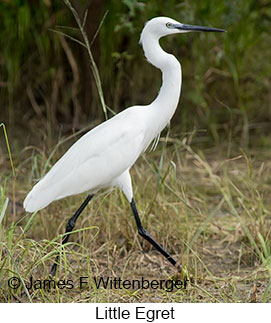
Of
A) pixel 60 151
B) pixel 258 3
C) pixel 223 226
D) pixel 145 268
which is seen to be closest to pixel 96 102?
pixel 60 151

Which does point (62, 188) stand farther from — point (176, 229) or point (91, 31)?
point (91, 31)

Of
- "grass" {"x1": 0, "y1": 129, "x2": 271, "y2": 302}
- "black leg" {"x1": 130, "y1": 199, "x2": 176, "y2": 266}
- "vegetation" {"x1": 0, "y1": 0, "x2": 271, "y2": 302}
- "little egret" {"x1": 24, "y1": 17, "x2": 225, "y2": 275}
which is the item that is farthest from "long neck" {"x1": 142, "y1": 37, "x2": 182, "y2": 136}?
"vegetation" {"x1": 0, "y1": 0, "x2": 271, "y2": 302}

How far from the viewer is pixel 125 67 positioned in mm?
5355

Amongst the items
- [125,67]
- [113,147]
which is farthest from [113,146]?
[125,67]

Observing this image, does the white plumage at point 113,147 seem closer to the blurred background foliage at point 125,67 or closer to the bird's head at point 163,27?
the bird's head at point 163,27

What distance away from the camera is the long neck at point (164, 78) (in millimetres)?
2832

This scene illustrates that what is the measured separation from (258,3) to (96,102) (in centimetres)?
146

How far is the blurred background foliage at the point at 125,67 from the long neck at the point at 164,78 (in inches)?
79.1

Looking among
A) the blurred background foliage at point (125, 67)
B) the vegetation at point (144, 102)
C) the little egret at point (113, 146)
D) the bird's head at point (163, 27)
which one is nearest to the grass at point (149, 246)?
the vegetation at point (144, 102)

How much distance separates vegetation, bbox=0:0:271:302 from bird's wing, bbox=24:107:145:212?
0.43 m

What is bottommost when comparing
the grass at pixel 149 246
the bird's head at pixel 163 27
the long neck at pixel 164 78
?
the grass at pixel 149 246

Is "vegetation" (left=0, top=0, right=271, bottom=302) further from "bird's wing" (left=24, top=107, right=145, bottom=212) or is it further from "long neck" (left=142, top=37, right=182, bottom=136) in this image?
"long neck" (left=142, top=37, right=182, bottom=136)

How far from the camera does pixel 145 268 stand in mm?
3072

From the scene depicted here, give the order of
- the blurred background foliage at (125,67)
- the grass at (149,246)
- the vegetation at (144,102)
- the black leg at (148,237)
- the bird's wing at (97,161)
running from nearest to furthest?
the grass at (149,246)
the bird's wing at (97,161)
the black leg at (148,237)
the vegetation at (144,102)
the blurred background foliage at (125,67)
